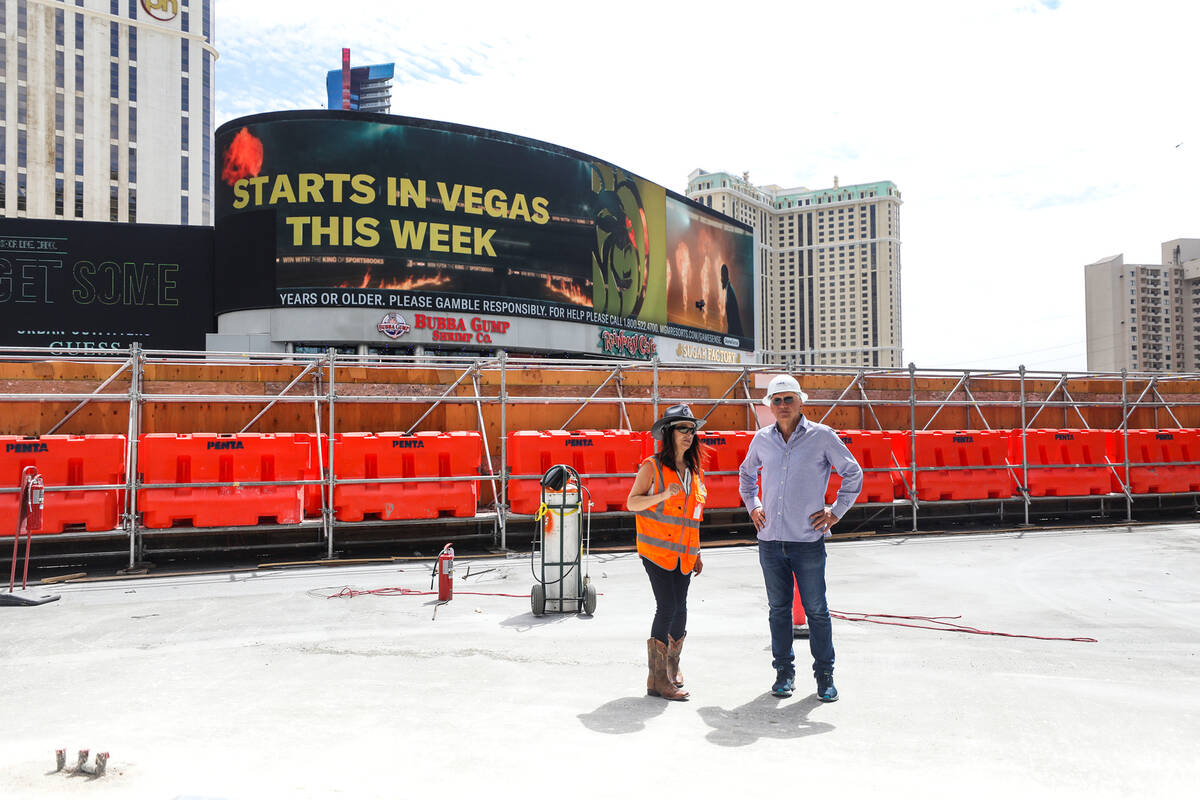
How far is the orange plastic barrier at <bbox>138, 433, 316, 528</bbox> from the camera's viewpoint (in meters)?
11.6

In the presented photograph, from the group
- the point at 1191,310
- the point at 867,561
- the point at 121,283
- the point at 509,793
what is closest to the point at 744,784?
the point at 509,793

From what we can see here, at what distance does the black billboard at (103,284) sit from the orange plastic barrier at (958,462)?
1269 inches

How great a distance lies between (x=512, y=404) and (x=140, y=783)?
440 inches

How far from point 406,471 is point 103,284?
3102 cm

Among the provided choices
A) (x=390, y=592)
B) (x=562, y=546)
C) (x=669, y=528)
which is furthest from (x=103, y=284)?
(x=669, y=528)

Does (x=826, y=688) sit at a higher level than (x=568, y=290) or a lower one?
lower

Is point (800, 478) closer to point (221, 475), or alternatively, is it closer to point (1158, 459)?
point (221, 475)

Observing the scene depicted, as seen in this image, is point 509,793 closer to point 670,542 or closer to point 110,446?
point 670,542

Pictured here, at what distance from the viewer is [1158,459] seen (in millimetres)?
17344

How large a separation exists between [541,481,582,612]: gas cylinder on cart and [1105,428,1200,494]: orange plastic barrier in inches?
533

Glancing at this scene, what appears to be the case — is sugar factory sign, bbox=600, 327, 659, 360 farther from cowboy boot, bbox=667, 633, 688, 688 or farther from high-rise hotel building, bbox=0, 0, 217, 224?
high-rise hotel building, bbox=0, 0, 217, 224

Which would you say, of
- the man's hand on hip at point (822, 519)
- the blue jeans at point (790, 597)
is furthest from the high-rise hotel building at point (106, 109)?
the man's hand on hip at point (822, 519)

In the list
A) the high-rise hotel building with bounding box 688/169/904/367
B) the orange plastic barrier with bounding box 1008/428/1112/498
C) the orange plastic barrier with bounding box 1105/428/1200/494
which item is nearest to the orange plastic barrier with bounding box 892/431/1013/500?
the orange plastic barrier with bounding box 1008/428/1112/498

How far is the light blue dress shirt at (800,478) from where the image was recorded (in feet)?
17.8
